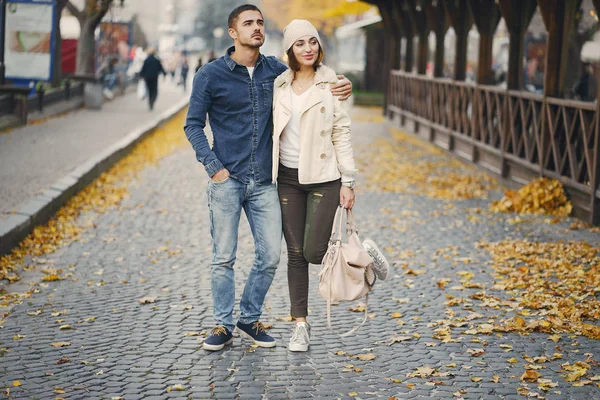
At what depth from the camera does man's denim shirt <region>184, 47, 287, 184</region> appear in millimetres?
5965

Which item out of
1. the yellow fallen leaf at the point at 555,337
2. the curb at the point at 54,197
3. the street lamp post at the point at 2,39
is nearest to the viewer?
the yellow fallen leaf at the point at 555,337

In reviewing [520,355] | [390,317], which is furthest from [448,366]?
[390,317]

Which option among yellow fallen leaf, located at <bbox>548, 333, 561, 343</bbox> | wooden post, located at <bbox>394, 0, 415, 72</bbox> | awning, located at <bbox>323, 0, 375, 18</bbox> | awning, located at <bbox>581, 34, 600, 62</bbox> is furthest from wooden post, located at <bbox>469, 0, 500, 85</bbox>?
awning, located at <bbox>323, 0, 375, 18</bbox>

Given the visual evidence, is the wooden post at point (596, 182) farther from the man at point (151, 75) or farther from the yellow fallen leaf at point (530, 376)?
the man at point (151, 75)

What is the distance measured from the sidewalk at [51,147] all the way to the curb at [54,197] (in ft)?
0.49

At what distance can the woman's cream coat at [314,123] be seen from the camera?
5.90m

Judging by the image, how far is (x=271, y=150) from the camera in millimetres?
6117

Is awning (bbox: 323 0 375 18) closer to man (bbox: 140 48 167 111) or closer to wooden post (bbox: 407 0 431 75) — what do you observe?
man (bbox: 140 48 167 111)

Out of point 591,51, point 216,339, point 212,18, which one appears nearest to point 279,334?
point 216,339

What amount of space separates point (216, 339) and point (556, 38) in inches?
330

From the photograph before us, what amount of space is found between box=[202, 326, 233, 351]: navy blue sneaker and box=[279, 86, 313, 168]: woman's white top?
3.45 feet

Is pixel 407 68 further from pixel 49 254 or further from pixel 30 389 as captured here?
pixel 30 389

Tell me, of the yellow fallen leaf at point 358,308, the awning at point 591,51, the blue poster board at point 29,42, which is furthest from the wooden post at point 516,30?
the blue poster board at point 29,42

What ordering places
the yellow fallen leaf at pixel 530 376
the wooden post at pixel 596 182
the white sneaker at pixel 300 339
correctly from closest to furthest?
the yellow fallen leaf at pixel 530 376, the white sneaker at pixel 300 339, the wooden post at pixel 596 182
